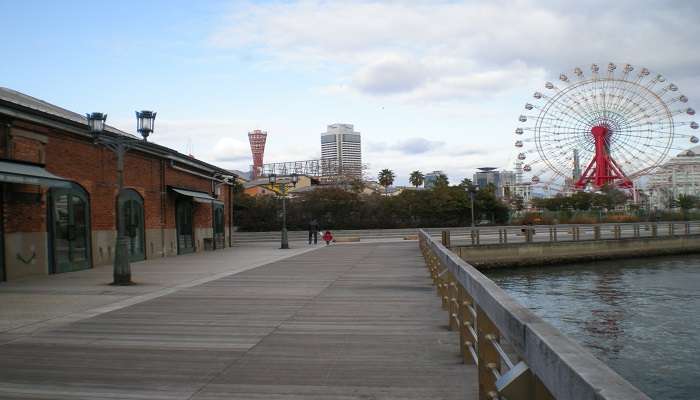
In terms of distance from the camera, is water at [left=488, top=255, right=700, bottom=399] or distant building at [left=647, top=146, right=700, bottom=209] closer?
water at [left=488, top=255, right=700, bottom=399]

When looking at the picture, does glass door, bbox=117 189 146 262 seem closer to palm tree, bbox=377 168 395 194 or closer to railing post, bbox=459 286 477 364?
railing post, bbox=459 286 477 364

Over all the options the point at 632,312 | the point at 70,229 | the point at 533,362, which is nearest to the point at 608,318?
the point at 632,312

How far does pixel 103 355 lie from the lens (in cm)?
690

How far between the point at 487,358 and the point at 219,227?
112ft

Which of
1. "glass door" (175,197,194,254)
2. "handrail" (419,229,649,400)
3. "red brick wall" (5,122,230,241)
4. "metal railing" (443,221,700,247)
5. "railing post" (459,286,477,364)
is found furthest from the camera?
"metal railing" (443,221,700,247)

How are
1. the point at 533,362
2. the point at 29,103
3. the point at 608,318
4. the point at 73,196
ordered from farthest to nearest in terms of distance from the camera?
1. the point at 29,103
2. the point at 73,196
3. the point at 608,318
4. the point at 533,362

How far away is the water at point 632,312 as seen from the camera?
11.5 m

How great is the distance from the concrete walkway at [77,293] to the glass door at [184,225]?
910cm

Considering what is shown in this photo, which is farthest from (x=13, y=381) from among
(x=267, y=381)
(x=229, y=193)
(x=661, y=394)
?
(x=229, y=193)

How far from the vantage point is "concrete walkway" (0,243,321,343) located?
946cm

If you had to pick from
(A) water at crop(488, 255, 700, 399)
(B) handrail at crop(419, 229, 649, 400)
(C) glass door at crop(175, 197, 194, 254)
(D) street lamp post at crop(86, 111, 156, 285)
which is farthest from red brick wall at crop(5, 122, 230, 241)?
(B) handrail at crop(419, 229, 649, 400)

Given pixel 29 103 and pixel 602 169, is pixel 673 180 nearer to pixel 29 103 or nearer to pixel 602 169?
pixel 602 169

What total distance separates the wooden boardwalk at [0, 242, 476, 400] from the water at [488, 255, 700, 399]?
3.54 metres

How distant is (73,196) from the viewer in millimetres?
19359
